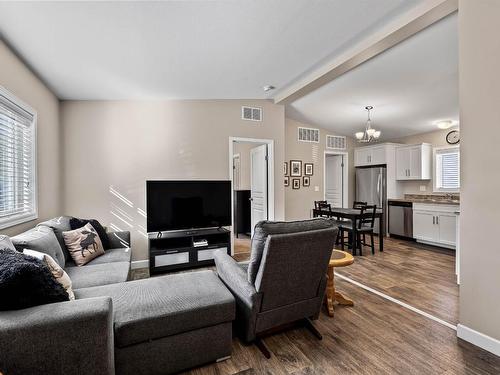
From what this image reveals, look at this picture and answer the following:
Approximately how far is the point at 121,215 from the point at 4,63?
2223mm

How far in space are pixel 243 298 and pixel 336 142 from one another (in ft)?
18.2

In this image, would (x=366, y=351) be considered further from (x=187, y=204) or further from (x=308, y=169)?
(x=308, y=169)

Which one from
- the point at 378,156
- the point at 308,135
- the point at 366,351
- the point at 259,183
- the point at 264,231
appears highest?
the point at 308,135

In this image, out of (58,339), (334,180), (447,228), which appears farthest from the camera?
(334,180)

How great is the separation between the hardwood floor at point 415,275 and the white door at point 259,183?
1884 millimetres

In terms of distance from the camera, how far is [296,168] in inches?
233

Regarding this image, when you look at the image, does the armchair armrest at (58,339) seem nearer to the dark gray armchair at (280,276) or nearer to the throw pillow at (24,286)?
the throw pillow at (24,286)

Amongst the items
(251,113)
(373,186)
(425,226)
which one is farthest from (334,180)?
(251,113)

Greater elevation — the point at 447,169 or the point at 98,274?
the point at 447,169

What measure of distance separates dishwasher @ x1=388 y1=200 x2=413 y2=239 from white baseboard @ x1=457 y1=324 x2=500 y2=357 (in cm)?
384

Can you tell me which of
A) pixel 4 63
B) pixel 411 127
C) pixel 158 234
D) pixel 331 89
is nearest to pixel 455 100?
pixel 411 127

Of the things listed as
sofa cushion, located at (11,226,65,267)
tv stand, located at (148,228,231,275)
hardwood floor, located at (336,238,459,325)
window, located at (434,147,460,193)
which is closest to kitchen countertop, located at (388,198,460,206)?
window, located at (434,147,460,193)

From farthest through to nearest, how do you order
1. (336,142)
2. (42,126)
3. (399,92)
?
(336,142), (399,92), (42,126)

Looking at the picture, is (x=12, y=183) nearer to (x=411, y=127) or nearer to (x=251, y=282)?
(x=251, y=282)
